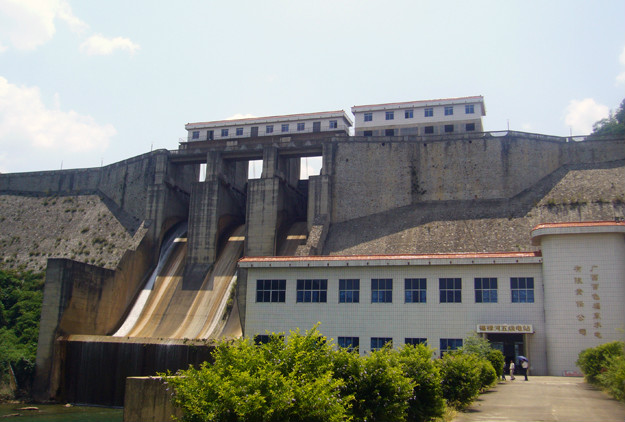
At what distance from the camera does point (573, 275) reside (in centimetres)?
3444

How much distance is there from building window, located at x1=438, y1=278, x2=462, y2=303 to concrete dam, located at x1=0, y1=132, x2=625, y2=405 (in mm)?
11187

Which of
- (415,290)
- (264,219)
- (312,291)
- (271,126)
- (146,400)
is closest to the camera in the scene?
(146,400)

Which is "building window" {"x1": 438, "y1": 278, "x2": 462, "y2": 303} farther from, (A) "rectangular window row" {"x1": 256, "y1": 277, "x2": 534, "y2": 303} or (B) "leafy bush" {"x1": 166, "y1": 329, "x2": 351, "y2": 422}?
(B) "leafy bush" {"x1": 166, "y1": 329, "x2": 351, "y2": 422}

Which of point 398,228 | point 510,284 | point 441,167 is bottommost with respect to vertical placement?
point 510,284

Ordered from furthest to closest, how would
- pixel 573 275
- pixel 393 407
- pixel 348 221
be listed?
pixel 348 221 → pixel 573 275 → pixel 393 407

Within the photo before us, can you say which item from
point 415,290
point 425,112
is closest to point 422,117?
point 425,112

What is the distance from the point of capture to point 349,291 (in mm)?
38156

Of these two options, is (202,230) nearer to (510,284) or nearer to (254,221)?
(254,221)

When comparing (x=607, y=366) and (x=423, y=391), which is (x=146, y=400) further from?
(x=607, y=366)

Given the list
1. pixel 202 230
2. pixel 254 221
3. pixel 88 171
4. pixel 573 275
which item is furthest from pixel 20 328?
pixel 573 275

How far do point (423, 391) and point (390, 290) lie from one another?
21019 mm

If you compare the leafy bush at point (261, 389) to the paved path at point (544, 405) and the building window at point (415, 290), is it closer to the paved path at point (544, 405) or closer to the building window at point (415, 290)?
the paved path at point (544, 405)

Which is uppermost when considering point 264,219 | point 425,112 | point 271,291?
point 425,112

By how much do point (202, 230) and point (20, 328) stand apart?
18.0 m
